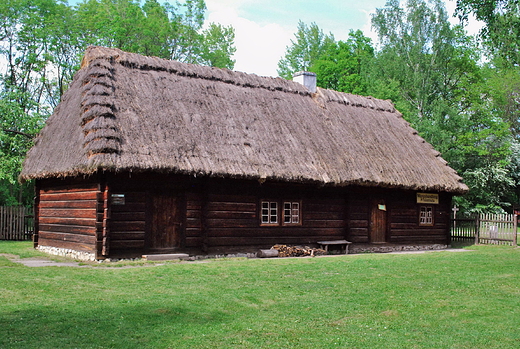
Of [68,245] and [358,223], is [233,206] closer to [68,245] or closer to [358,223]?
[68,245]

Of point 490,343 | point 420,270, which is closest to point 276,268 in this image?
point 420,270

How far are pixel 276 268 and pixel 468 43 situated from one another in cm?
3183

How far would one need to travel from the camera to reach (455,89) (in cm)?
4025

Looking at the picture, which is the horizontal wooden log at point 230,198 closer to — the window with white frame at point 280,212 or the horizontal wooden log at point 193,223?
the window with white frame at point 280,212

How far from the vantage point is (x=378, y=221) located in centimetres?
Answer: 2166

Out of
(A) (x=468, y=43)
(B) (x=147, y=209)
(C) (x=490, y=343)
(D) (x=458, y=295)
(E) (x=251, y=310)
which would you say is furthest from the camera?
(A) (x=468, y=43)

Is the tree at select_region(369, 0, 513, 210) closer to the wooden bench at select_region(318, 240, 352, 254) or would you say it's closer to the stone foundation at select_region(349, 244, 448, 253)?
the stone foundation at select_region(349, 244, 448, 253)

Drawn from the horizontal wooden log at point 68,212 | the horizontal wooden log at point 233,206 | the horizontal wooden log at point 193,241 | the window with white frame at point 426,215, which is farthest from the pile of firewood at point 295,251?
the window with white frame at point 426,215

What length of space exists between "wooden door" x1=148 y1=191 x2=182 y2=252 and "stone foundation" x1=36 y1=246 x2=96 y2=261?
1.66 m

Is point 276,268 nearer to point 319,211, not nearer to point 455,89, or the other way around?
point 319,211

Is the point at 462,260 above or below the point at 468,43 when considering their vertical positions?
below

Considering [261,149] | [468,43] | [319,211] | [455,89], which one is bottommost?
[319,211]

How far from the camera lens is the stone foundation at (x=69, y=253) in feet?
51.0

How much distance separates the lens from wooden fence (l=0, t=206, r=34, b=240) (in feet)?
75.3
